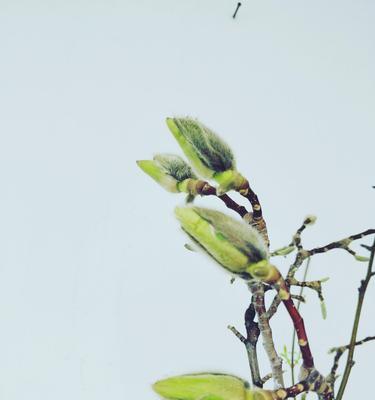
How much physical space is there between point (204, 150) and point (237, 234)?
0.07m

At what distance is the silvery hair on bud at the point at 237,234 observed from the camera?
0.22m

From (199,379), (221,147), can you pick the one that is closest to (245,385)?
(199,379)

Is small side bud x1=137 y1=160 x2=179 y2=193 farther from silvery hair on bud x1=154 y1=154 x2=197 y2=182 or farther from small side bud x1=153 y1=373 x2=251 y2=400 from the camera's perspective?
small side bud x1=153 y1=373 x2=251 y2=400

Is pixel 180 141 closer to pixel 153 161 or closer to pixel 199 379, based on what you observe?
pixel 153 161

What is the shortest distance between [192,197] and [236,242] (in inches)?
3.1

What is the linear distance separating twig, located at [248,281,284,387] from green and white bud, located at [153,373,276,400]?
3 centimetres

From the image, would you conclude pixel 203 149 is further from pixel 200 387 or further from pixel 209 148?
pixel 200 387

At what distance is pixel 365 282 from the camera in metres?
0.26

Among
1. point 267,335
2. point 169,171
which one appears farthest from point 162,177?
point 267,335

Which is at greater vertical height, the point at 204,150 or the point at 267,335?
the point at 204,150

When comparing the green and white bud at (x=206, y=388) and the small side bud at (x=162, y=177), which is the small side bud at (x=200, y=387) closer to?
the green and white bud at (x=206, y=388)

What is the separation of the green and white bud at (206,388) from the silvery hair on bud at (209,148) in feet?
0.39

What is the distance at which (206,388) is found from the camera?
23 cm

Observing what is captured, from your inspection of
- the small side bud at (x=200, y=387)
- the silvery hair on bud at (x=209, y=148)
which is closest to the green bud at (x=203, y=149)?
the silvery hair on bud at (x=209, y=148)
